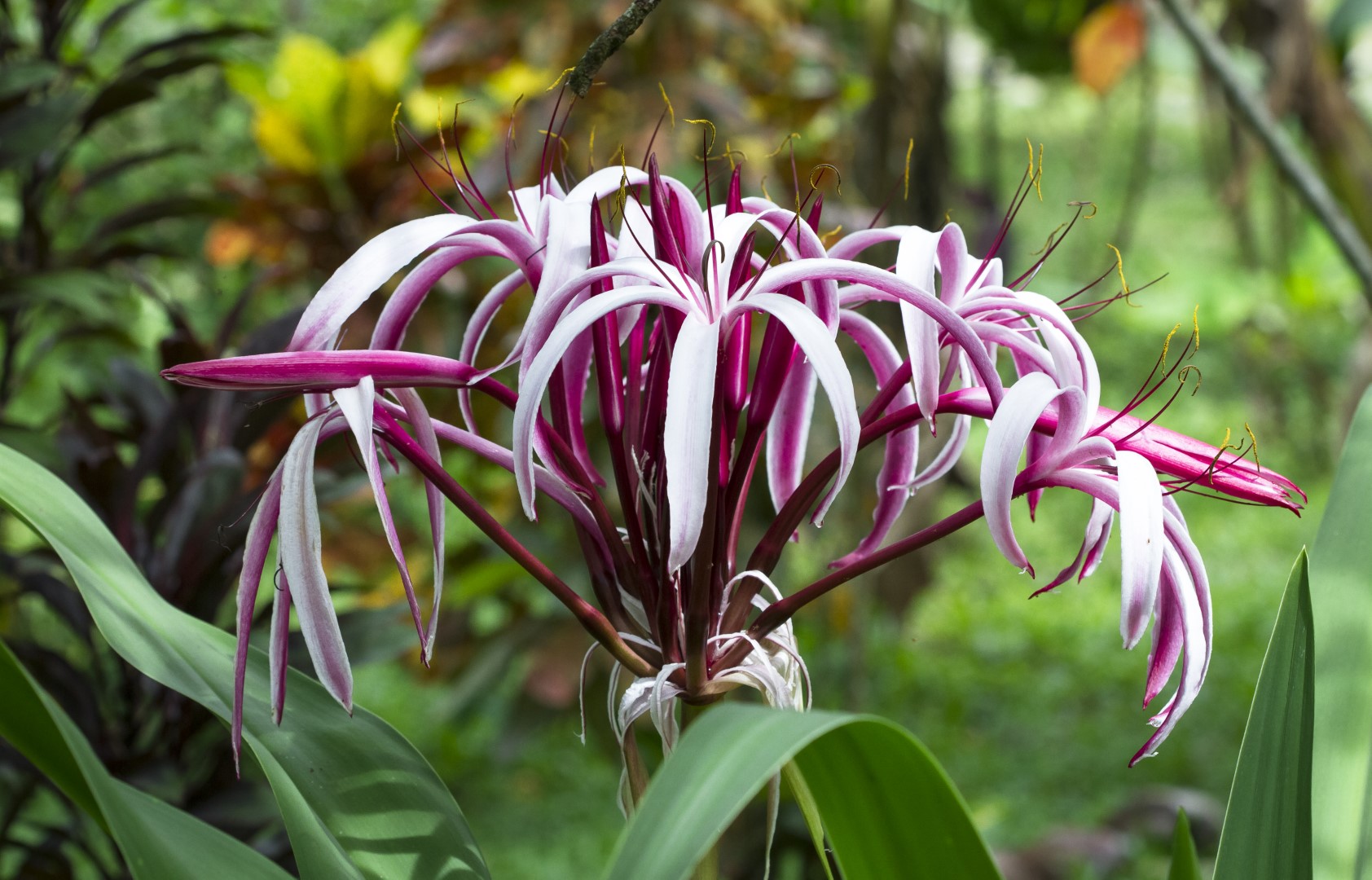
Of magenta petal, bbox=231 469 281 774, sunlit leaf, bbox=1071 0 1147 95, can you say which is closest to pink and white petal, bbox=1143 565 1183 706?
magenta petal, bbox=231 469 281 774

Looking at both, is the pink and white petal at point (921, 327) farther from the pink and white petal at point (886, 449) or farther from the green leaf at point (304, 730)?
the green leaf at point (304, 730)

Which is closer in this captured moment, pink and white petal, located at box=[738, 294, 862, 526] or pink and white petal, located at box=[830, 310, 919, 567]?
pink and white petal, located at box=[738, 294, 862, 526]

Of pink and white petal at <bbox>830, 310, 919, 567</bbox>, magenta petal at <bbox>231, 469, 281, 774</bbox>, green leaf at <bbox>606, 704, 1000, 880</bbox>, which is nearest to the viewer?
green leaf at <bbox>606, 704, 1000, 880</bbox>

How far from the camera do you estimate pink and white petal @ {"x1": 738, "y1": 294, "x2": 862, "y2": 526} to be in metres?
0.36

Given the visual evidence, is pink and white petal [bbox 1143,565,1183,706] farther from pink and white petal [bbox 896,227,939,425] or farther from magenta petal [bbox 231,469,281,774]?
magenta petal [bbox 231,469,281,774]

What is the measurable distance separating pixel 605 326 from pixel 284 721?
0.20 meters

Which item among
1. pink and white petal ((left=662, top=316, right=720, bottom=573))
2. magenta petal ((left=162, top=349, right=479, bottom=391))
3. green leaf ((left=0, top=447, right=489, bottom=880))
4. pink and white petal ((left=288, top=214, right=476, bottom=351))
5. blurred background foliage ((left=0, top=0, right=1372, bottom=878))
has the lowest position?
blurred background foliage ((left=0, top=0, right=1372, bottom=878))

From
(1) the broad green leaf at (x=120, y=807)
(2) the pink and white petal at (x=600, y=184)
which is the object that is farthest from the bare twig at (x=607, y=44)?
(1) the broad green leaf at (x=120, y=807)

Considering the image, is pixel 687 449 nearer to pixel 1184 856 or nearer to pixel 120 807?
pixel 120 807

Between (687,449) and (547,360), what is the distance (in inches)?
2.1

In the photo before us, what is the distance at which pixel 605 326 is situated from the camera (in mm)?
434

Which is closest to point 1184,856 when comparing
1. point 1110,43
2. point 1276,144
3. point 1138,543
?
point 1138,543

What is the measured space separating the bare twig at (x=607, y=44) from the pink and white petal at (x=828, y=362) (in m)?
0.11

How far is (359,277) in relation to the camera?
40 centimetres
